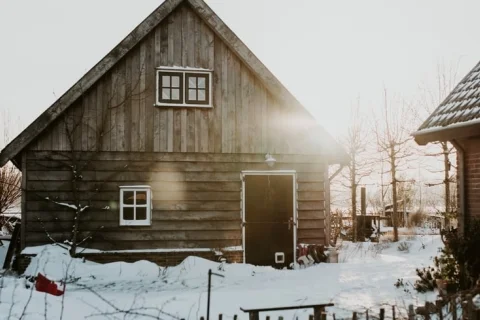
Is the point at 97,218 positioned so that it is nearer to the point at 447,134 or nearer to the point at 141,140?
the point at 141,140

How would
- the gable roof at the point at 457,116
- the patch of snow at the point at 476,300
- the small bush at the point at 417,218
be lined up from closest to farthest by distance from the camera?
the patch of snow at the point at 476,300
the gable roof at the point at 457,116
the small bush at the point at 417,218

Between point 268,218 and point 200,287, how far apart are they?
3.36 meters

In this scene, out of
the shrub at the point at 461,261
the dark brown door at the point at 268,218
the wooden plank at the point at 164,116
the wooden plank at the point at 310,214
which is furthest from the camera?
the wooden plank at the point at 310,214

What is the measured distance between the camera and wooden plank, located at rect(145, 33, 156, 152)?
12.4 meters

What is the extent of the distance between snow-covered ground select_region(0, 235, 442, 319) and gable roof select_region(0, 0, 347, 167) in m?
2.79

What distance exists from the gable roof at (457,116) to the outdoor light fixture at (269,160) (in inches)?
156

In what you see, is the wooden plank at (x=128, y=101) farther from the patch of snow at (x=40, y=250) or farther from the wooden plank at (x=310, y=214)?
the wooden plank at (x=310, y=214)

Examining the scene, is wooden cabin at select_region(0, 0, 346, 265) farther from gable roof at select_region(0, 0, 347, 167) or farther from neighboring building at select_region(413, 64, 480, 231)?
neighboring building at select_region(413, 64, 480, 231)

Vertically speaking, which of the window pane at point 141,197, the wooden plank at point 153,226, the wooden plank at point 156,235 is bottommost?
the wooden plank at point 156,235

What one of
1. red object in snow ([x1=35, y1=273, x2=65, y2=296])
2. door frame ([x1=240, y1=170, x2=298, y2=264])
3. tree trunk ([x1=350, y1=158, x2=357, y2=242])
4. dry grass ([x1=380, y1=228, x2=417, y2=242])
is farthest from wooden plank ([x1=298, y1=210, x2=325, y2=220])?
tree trunk ([x1=350, y1=158, x2=357, y2=242])

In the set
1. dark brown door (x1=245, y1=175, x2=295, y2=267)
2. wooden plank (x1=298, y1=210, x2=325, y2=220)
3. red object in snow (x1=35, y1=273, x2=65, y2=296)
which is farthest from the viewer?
wooden plank (x1=298, y1=210, x2=325, y2=220)

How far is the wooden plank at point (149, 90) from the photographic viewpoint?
12414 millimetres

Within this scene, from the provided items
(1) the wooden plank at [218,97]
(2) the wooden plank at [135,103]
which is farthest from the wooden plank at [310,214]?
(2) the wooden plank at [135,103]

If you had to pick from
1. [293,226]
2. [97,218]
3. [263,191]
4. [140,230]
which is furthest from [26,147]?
[293,226]
